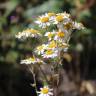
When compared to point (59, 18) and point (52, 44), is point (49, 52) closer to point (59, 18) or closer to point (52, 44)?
point (52, 44)

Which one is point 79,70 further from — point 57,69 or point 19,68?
point 57,69

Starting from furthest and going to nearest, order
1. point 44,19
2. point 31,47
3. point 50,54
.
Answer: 1. point 31,47
2. point 44,19
3. point 50,54

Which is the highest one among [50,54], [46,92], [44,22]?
[44,22]

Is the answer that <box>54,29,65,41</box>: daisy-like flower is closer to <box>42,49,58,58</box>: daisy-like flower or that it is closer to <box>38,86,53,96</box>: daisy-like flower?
<box>42,49,58,58</box>: daisy-like flower

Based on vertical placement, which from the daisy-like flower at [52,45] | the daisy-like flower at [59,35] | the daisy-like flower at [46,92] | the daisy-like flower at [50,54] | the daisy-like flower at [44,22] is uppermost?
the daisy-like flower at [44,22]

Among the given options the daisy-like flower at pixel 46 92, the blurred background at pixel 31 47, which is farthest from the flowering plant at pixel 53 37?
the blurred background at pixel 31 47

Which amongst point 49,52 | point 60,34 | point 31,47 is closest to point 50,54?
point 49,52

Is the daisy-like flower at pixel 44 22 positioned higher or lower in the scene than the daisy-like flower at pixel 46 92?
higher

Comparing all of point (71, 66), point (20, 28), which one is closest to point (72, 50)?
point (71, 66)

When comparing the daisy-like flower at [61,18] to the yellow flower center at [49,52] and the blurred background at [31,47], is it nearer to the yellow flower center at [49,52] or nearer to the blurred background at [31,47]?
the yellow flower center at [49,52]
